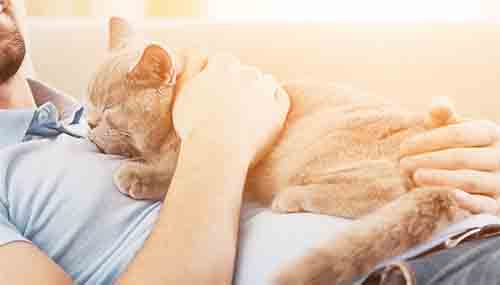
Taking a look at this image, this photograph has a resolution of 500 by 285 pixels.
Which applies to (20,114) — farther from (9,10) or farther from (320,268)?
(320,268)

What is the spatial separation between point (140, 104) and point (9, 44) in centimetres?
24

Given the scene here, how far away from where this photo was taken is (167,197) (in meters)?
0.80

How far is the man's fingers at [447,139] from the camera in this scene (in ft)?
2.70

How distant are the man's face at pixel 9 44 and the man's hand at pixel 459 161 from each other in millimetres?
623

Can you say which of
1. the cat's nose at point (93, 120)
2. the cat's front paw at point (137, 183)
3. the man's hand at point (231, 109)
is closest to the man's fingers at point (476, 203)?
the man's hand at point (231, 109)

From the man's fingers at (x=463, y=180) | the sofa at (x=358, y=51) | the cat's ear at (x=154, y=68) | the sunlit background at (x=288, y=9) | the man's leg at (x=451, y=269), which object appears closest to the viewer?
the man's leg at (x=451, y=269)

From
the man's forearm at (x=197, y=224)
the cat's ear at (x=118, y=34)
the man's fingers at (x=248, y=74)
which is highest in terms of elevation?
the cat's ear at (x=118, y=34)

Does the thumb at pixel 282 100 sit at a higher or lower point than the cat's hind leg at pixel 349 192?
→ higher

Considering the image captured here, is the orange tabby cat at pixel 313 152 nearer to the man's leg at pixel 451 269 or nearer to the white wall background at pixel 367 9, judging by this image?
the man's leg at pixel 451 269

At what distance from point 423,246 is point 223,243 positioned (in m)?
0.24

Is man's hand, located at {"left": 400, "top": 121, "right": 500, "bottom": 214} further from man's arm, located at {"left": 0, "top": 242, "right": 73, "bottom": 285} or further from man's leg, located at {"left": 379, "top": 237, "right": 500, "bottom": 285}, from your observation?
man's arm, located at {"left": 0, "top": 242, "right": 73, "bottom": 285}

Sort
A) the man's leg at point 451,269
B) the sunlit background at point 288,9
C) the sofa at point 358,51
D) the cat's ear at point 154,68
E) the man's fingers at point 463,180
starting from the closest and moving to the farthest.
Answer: the man's leg at point 451,269 < the man's fingers at point 463,180 < the cat's ear at point 154,68 < the sofa at point 358,51 < the sunlit background at point 288,9

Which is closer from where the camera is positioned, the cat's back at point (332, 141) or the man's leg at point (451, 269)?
the man's leg at point (451, 269)

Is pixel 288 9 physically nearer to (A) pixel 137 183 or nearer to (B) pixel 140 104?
(B) pixel 140 104
